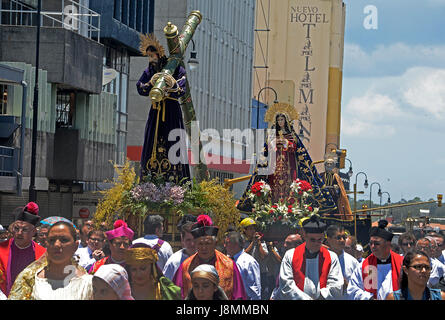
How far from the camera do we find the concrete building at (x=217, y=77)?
5000 centimetres

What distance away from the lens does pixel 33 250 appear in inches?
415

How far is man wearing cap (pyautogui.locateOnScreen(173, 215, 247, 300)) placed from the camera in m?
9.91

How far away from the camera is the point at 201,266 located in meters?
7.85

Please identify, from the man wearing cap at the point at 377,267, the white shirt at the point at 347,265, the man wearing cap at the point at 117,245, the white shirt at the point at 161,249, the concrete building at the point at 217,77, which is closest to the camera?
the man wearing cap at the point at 117,245

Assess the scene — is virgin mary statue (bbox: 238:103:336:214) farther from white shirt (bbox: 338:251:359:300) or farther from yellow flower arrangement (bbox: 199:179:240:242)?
white shirt (bbox: 338:251:359:300)

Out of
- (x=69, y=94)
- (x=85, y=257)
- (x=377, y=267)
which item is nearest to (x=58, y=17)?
(x=69, y=94)

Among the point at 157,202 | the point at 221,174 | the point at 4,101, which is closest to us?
the point at 157,202

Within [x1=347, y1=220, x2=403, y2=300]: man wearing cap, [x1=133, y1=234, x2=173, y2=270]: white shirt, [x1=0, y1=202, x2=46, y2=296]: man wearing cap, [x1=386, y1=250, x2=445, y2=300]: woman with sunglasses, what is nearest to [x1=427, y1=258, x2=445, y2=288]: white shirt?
[x1=347, y1=220, x2=403, y2=300]: man wearing cap

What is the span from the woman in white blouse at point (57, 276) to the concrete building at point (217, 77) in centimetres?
3902

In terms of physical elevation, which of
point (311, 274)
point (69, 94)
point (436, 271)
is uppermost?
point (69, 94)

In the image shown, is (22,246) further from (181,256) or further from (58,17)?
(58,17)

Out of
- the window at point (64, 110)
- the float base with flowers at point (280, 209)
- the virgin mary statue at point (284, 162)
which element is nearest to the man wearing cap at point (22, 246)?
the float base with flowers at point (280, 209)

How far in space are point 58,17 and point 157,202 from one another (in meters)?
24.6

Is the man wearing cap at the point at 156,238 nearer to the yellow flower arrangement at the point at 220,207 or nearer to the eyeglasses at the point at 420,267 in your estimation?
the yellow flower arrangement at the point at 220,207
